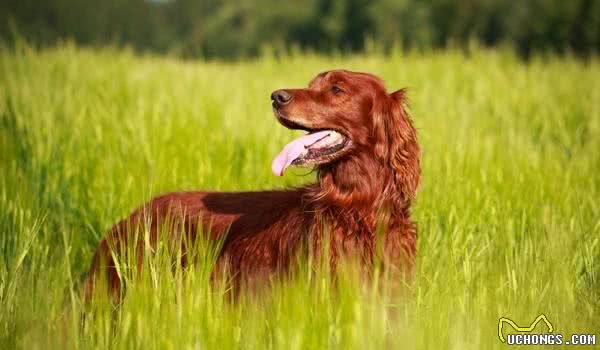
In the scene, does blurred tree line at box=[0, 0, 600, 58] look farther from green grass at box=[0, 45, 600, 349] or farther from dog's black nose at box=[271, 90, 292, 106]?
dog's black nose at box=[271, 90, 292, 106]

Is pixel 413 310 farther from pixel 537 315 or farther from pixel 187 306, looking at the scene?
pixel 187 306

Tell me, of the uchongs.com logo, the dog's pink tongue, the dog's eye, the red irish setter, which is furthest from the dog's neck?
the uchongs.com logo

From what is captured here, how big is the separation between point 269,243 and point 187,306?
0.79 m

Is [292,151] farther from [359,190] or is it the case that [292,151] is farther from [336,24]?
[336,24]

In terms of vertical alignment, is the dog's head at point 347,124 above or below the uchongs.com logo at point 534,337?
above

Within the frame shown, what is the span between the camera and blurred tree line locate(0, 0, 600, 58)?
29.1 metres

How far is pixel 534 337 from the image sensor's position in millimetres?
2281

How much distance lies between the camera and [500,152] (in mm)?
4891

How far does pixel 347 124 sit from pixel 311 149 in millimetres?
196

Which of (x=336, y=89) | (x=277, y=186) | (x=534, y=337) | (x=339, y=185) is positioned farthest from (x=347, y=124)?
(x=277, y=186)

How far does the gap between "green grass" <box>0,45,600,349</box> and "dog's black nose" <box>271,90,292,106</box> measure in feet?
1.20

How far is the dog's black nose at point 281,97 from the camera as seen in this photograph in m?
2.86

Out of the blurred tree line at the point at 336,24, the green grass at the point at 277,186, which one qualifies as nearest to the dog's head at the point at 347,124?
the green grass at the point at 277,186

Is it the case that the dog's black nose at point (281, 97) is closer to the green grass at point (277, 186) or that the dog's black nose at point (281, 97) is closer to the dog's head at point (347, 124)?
the dog's head at point (347, 124)
